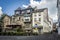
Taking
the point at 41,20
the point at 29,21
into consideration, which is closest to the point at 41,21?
the point at 41,20

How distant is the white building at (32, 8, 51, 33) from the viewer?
40.5 feet

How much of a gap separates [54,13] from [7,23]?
3.26 meters

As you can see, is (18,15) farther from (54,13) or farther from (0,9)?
(54,13)

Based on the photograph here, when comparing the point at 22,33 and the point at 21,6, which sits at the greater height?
the point at 21,6

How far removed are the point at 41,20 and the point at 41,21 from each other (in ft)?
0.22

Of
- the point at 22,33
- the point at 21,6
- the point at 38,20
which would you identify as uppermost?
the point at 21,6

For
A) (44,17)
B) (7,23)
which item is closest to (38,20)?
(44,17)

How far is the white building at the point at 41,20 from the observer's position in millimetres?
12355

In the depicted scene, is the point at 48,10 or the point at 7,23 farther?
the point at 7,23

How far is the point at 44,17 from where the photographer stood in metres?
12.5

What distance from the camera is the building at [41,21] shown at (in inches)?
487

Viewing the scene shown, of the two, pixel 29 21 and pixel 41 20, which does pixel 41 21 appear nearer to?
pixel 41 20

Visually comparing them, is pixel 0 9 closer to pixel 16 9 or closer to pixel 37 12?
pixel 16 9

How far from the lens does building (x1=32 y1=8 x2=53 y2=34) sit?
12.4 meters
